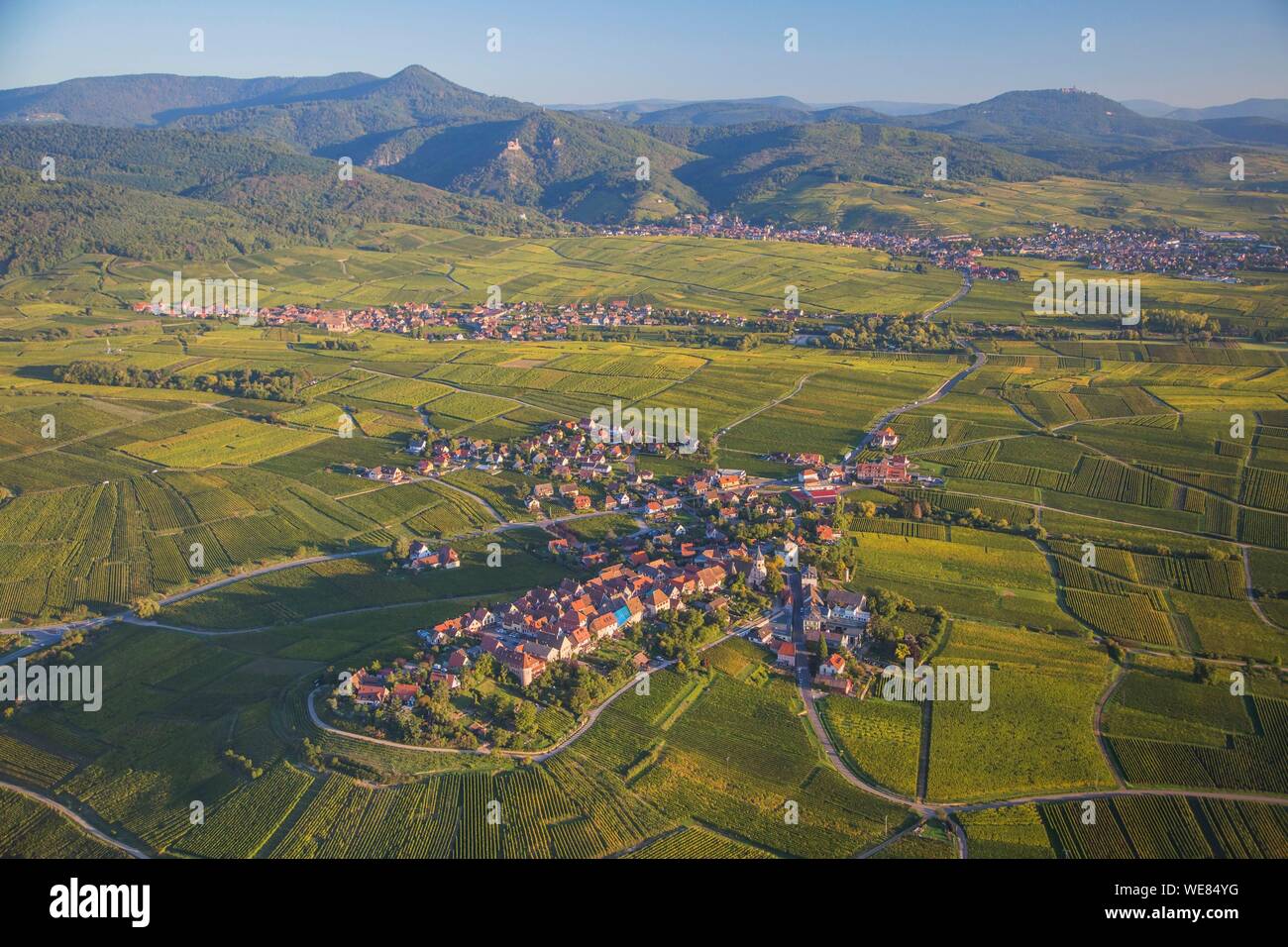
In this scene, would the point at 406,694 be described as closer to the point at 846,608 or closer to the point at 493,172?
the point at 846,608

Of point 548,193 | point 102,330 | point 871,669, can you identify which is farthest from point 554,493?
point 548,193

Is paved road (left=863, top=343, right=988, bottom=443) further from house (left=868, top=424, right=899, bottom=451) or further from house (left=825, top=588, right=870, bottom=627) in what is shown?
house (left=825, top=588, right=870, bottom=627)

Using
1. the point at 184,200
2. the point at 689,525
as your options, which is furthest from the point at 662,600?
the point at 184,200

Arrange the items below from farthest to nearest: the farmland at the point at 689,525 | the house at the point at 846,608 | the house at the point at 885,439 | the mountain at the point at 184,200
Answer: the mountain at the point at 184,200 < the house at the point at 885,439 < the house at the point at 846,608 < the farmland at the point at 689,525

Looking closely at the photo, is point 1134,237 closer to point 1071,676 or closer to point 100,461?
point 1071,676

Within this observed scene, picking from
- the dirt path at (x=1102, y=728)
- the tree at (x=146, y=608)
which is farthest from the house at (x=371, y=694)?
the dirt path at (x=1102, y=728)

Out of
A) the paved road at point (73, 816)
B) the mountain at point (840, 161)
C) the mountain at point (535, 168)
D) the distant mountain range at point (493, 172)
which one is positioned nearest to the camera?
the paved road at point (73, 816)

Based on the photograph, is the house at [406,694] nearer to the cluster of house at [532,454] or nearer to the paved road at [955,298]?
the cluster of house at [532,454]
